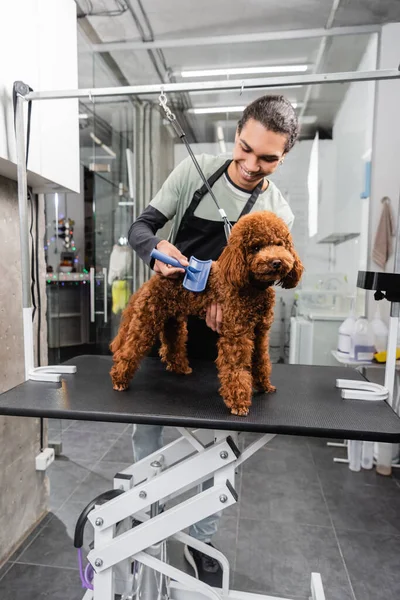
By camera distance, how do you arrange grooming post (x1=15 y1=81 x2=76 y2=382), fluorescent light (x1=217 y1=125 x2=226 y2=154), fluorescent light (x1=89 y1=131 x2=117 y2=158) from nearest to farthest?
grooming post (x1=15 y1=81 x2=76 y2=382), fluorescent light (x1=217 y1=125 x2=226 y2=154), fluorescent light (x1=89 y1=131 x2=117 y2=158)

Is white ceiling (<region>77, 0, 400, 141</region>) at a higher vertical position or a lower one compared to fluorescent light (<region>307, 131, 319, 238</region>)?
higher

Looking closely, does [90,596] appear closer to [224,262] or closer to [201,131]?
[224,262]

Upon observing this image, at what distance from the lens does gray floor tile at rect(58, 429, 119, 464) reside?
88.3 inches

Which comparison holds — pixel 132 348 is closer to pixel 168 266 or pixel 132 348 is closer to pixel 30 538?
pixel 168 266

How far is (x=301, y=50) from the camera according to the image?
97.7 inches

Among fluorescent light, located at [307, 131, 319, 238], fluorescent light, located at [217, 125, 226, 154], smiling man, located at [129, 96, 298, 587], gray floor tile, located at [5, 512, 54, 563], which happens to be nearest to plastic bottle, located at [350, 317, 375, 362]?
fluorescent light, located at [307, 131, 319, 238]

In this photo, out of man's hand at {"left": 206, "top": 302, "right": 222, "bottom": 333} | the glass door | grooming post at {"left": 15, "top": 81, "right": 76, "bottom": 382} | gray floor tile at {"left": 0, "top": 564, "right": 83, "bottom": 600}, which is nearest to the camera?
man's hand at {"left": 206, "top": 302, "right": 222, "bottom": 333}

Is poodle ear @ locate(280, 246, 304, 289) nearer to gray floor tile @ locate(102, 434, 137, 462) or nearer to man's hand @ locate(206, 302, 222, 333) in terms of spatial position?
man's hand @ locate(206, 302, 222, 333)

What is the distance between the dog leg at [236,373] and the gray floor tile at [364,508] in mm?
1244

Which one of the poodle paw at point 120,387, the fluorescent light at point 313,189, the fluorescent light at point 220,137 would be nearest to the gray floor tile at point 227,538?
the poodle paw at point 120,387

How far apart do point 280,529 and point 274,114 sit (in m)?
1.63

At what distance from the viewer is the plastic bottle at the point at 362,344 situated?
2.12m

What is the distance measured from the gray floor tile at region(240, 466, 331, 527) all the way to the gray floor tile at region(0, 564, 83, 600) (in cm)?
76

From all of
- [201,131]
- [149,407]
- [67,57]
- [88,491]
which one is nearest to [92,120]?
[201,131]
